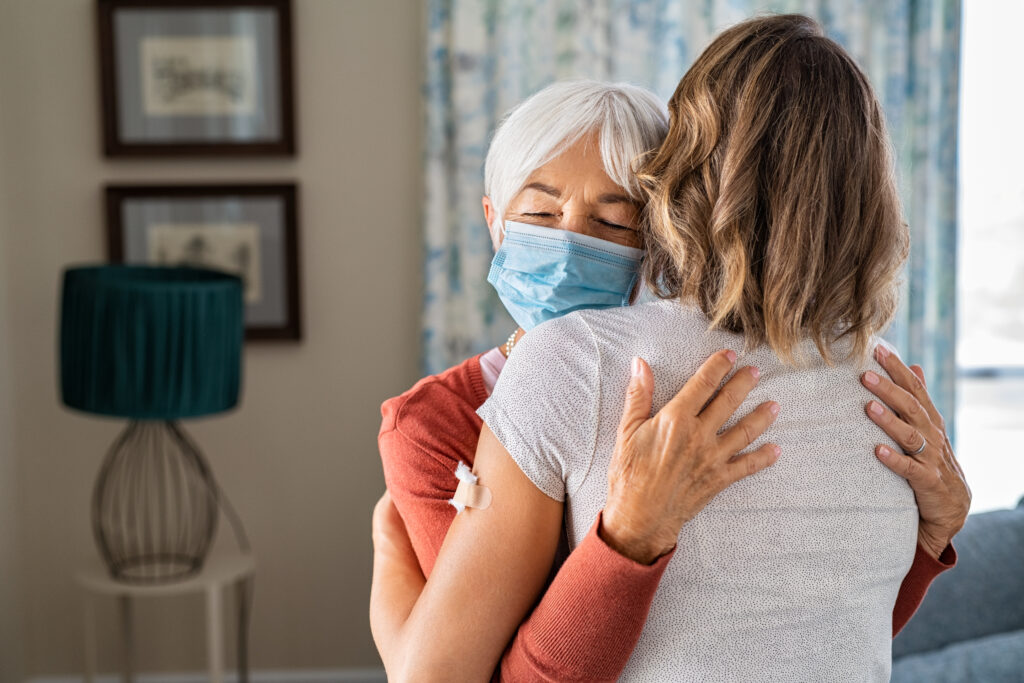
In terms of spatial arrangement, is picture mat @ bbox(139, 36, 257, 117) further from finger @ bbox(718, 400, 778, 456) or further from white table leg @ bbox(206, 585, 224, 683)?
finger @ bbox(718, 400, 778, 456)

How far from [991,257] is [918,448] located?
8.36 ft

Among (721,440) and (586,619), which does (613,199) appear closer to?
(721,440)

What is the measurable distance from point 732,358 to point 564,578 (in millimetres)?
244

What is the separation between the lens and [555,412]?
78 cm

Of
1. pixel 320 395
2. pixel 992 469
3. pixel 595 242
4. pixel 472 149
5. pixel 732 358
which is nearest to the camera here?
pixel 732 358

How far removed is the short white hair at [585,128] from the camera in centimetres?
103

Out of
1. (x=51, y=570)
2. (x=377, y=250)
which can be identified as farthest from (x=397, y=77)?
(x=51, y=570)

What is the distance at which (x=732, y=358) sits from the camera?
0.78 metres

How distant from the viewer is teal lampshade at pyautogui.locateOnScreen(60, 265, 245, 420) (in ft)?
7.10

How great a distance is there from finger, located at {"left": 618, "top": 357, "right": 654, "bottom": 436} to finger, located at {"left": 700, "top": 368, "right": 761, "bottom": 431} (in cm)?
5

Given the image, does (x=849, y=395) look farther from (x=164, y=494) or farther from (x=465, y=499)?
(x=164, y=494)

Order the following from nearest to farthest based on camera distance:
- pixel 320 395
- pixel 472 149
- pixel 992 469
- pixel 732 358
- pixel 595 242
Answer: pixel 732 358 → pixel 595 242 → pixel 472 149 → pixel 320 395 → pixel 992 469

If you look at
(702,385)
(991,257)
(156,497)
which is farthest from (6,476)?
(991,257)

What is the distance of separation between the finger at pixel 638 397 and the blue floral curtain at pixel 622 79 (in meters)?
2.02
